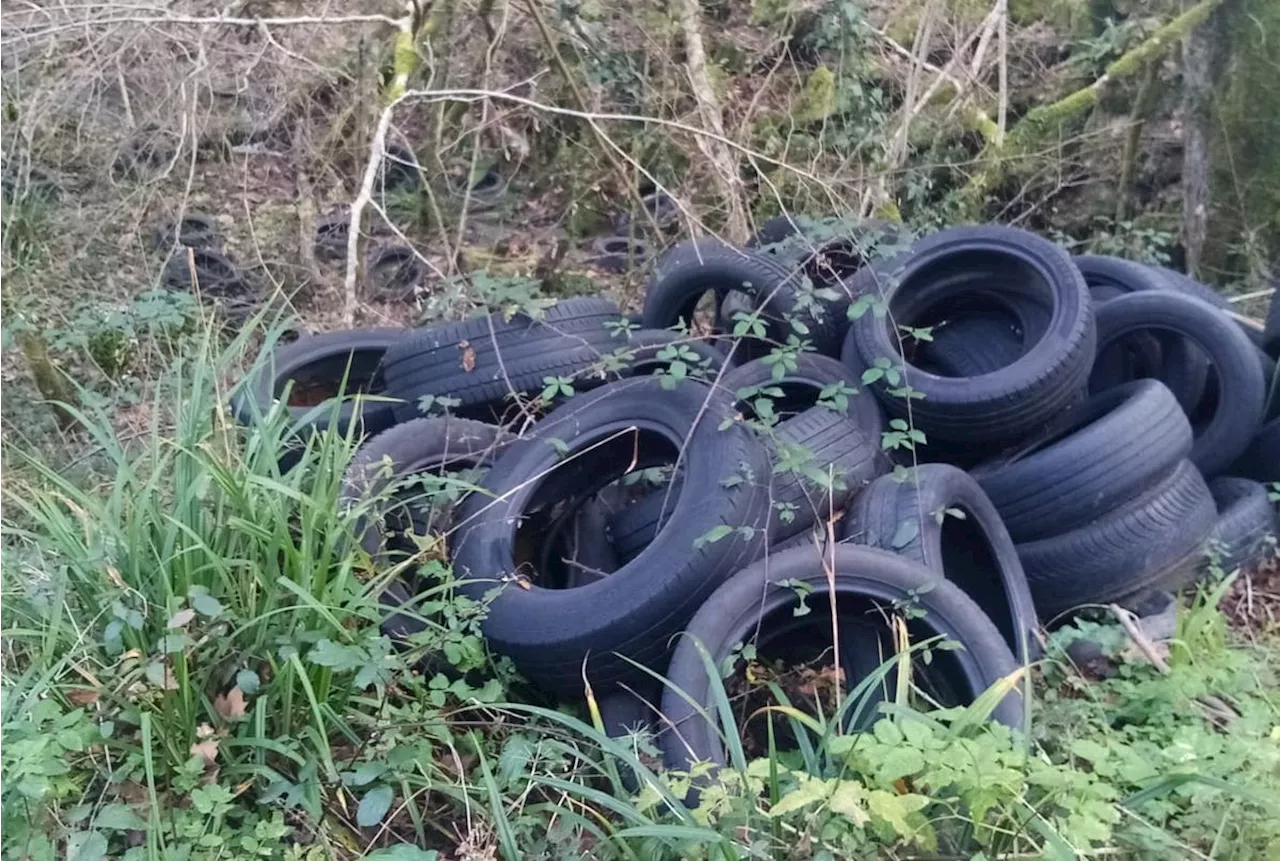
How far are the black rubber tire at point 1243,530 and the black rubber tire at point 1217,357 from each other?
0.18 meters

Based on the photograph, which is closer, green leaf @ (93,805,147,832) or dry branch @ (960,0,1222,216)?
green leaf @ (93,805,147,832)

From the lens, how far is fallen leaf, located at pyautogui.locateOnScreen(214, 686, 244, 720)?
2.57 m

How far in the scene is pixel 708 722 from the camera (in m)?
2.50

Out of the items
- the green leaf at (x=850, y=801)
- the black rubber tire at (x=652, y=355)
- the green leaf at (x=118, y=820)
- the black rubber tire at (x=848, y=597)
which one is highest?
the black rubber tire at (x=652, y=355)

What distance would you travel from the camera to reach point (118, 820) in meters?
2.33

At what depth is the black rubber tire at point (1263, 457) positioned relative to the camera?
396 centimetres

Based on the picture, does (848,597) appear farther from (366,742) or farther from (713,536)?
(366,742)

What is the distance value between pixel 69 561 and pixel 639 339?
188cm

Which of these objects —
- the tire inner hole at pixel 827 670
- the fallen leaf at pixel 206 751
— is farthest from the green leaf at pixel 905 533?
the fallen leaf at pixel 206 751

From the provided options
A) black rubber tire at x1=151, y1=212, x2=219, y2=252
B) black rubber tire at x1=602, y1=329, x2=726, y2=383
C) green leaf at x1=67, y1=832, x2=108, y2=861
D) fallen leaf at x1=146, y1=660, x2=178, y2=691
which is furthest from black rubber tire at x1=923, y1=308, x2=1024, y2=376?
black rubber tire at x1=151, y1=212, x2=219, y2=252

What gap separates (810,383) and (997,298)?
36.2 inches

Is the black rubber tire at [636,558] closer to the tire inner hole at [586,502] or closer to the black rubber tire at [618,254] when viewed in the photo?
the tire inner hole at [586,502]

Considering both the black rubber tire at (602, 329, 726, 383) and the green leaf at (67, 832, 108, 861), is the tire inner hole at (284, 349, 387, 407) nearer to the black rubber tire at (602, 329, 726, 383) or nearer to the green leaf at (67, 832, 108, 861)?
the black rubber tire at (602, 329, 726, 383)

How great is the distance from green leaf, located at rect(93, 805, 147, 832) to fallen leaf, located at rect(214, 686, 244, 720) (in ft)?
0.93
